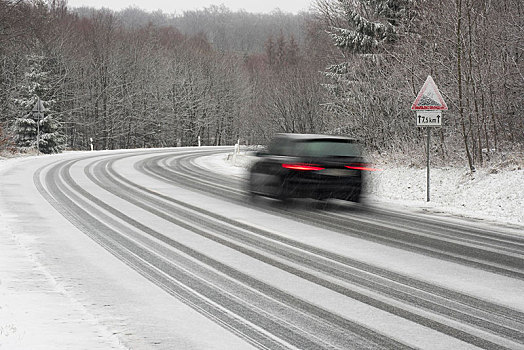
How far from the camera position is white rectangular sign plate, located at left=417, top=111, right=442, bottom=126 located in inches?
561

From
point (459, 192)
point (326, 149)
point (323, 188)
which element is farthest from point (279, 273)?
point (459, 192)

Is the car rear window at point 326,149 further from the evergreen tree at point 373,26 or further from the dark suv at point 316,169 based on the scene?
the evergreen tree at point 373,26

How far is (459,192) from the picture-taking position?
15234mm

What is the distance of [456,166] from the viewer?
710 inches

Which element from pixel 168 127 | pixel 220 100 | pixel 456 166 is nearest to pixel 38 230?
pixel 456 166

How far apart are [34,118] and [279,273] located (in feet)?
118

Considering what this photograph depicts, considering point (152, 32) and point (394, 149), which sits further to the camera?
point (152, 32)

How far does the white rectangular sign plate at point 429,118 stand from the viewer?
14242 mm

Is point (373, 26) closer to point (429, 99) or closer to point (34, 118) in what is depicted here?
point (429, 99)

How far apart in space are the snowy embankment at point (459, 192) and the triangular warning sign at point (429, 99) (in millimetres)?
2250

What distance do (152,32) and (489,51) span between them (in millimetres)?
68599

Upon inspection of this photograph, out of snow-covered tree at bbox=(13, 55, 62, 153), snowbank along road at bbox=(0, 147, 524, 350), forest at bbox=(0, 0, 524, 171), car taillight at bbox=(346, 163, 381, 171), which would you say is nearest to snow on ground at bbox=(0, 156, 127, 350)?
snowbank along road at bbox=(0, 147, 524, 350)

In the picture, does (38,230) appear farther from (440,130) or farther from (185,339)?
(440,130)

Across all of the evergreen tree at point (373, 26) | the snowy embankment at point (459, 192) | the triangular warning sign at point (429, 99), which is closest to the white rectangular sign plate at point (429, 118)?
the triangular warning sign at point (429, 99)
